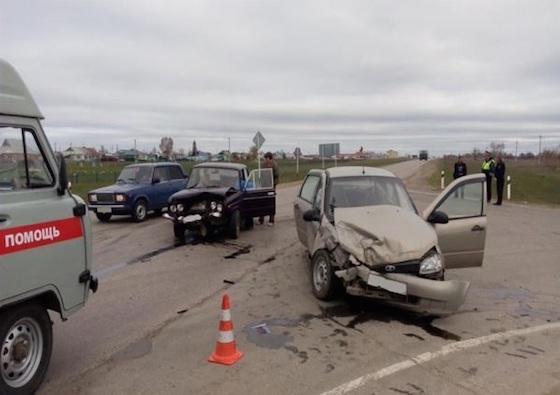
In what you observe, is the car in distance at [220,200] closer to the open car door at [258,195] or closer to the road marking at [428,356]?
the open car door at [258,195]

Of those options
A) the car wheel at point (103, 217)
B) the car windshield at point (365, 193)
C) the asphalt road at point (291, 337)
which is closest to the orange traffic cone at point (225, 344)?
the asphalt road at point (291, 337)

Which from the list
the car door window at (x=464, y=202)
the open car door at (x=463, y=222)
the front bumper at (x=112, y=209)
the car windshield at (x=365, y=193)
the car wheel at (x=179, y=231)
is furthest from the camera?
the front bumper at (x=112, y=209)

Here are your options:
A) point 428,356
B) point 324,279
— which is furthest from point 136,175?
point 428,356

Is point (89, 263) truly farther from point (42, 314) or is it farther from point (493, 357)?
point (493, 357)

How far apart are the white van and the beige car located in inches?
120

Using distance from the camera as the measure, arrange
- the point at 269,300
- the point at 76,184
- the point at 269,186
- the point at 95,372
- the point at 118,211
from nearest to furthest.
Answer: the point at 95,372, the point at 269,300, the point at 269,186, the point at 118,211, the point at 76,184

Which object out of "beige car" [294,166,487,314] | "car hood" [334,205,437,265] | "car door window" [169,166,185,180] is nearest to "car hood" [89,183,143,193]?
"car door window" [169,166,185,180]

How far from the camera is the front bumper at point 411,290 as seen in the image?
5434 millimetres

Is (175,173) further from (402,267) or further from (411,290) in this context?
(411,290)

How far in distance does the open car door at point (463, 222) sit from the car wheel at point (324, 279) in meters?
1.55

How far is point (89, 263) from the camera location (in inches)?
178

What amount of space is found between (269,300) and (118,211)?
9.24m

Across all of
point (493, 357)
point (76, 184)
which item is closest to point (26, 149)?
point (493, 357)

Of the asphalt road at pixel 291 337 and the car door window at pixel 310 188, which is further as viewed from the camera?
the car door window at pixel 310 188
